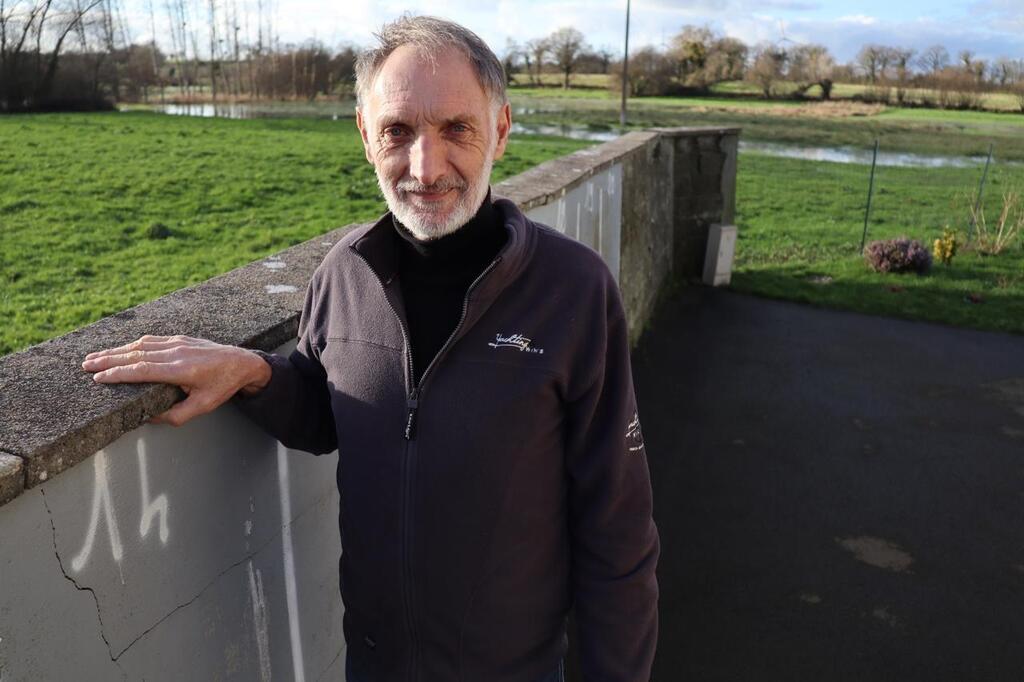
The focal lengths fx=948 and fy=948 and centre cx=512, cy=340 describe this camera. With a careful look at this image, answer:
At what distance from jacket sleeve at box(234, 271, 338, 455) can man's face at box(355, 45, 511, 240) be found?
0.40 m

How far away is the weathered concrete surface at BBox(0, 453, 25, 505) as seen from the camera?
4.98ft

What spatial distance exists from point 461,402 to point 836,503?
13.6 ft

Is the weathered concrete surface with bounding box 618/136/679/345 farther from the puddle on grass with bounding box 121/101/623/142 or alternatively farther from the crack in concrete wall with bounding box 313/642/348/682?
the puddle on grass with bounding box 121/101/623/142

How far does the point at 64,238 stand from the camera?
911 cm

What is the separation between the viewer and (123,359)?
6.48ft

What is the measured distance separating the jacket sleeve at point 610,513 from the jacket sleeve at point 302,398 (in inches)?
25.4

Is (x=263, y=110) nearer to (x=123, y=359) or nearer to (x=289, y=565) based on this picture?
(x=289, y=565)

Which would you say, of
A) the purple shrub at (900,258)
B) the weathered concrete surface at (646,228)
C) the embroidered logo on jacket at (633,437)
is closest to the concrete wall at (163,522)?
the embroidered logo on jacket at (633,437)

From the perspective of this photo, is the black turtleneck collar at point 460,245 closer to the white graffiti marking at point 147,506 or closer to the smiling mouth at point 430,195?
the smiling mouth at point 430,195

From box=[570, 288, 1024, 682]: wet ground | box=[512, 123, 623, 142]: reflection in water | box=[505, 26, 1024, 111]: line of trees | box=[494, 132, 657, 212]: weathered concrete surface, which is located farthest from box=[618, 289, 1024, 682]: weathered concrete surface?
box=[505, 26, 1024, 111]: line of trees

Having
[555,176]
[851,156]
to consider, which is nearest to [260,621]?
[555,176]

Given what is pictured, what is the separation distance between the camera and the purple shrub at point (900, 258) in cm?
1178

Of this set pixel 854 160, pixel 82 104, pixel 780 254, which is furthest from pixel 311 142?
pixel 854 160

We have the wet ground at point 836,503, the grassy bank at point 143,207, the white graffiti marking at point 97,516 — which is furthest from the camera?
the grassy bank at point 143,207
